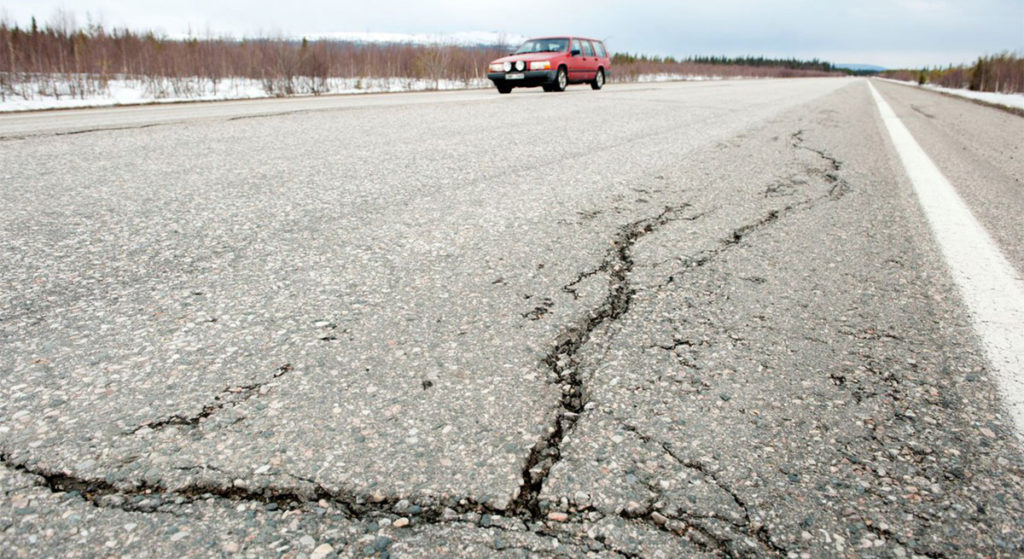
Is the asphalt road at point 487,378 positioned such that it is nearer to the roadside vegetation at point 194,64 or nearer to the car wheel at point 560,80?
the car wheel at point 560,80

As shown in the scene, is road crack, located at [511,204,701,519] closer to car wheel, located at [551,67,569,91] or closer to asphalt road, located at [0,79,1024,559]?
asphalt road, located at [0,79,1024,559]

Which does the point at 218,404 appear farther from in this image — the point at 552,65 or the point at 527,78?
the point at 552,65

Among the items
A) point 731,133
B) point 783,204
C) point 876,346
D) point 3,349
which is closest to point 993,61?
point 731,133

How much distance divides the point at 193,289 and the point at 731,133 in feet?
20.2

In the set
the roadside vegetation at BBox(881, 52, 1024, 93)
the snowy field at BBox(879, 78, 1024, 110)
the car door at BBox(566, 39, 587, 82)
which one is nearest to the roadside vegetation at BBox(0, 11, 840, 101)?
the car door at BBox(566, 39, 587, 82)

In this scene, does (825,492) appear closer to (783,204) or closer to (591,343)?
(591,343)

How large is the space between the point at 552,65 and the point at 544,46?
166 cm

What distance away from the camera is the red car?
14.8 meters

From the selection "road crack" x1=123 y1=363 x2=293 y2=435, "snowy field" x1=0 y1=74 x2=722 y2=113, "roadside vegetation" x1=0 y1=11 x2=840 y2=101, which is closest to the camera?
"road crack" x1=123 y1=363 x2=293 y2=435

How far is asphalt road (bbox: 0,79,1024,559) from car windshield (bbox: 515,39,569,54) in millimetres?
13639

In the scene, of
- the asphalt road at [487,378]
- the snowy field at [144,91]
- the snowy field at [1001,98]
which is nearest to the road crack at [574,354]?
the asphalt road at [487,378]

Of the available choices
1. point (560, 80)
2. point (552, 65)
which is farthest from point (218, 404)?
point (560, 80)

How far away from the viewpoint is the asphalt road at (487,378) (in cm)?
117

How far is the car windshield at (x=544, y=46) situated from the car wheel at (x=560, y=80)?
0.85 m
